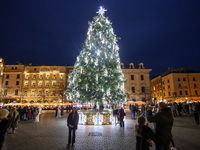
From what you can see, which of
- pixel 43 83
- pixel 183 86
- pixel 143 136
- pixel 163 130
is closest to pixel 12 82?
pixel 43 83

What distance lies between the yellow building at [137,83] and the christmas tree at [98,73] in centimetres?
3641

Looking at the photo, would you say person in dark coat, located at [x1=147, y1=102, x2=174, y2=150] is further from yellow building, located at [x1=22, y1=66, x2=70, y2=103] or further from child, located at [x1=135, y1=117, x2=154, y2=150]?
yellow building, located at [x1=22, y1=66, x2=70, y2=103]

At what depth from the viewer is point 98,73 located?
15180mm

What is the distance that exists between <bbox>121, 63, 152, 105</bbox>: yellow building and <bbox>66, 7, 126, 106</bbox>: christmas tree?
36410mm

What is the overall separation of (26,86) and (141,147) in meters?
57.1

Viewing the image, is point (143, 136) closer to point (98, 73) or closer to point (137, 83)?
point (98, 73)

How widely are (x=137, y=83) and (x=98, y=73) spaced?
3973 cm

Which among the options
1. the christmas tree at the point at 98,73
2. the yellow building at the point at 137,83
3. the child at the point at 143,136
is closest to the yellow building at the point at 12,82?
the yellow building at the point at 137,83

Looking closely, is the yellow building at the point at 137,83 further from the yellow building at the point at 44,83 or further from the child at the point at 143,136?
the child at the point at 143,136

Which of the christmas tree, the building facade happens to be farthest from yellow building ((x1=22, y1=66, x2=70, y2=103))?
the christmas tree

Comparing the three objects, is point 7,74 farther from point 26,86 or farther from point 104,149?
point 104,149

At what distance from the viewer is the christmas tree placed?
49.6 ft

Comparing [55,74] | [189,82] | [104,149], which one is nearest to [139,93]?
[189,82]

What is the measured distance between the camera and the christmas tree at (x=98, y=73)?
1513 centimetres
